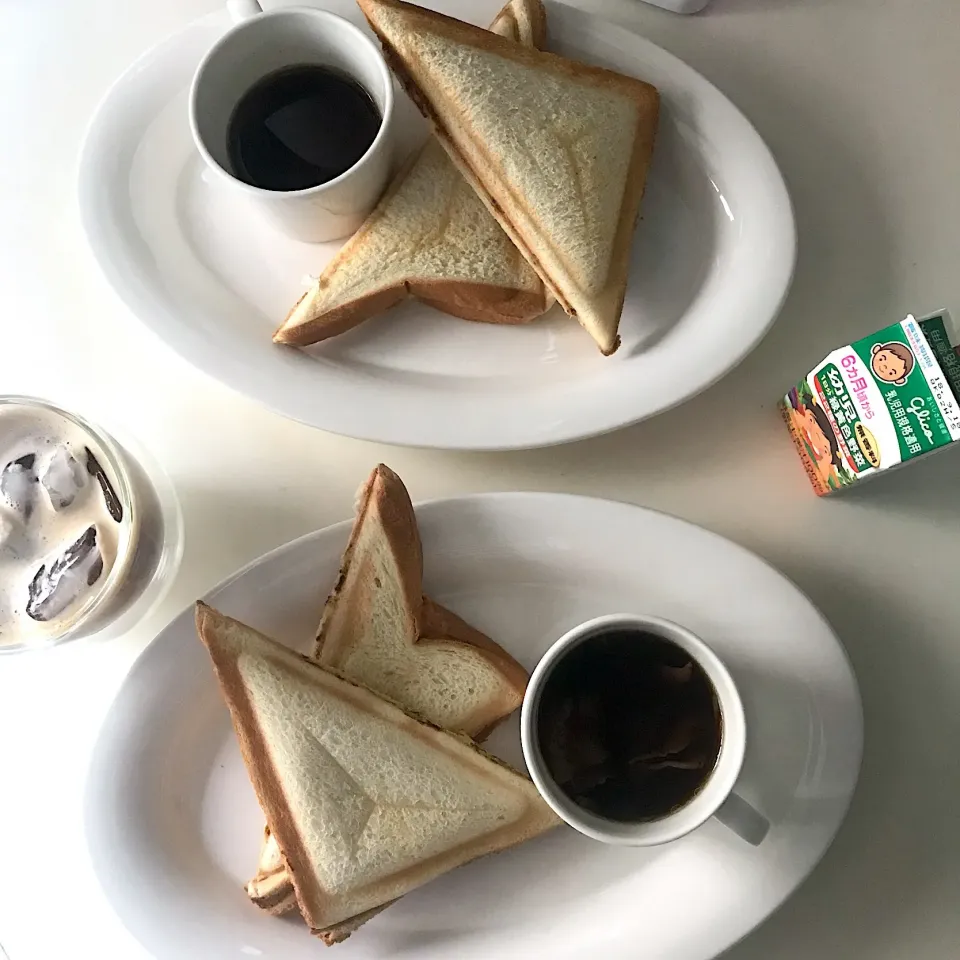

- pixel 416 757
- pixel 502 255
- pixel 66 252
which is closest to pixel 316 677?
pixel 416 757

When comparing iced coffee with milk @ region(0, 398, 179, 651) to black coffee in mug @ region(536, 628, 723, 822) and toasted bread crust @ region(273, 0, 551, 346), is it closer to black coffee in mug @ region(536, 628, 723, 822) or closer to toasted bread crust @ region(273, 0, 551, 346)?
toasted bread crust @ region(273, 0, 551, 346)

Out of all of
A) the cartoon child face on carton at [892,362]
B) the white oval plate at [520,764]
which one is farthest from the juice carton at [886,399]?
the white oval plate at [520,764]

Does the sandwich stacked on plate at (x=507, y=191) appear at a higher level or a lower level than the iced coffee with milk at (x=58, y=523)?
higher

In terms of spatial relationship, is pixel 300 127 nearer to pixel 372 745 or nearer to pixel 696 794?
pixel 372 745

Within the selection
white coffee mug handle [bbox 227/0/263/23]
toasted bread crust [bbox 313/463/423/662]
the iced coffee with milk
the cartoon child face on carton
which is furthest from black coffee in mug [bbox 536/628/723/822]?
white coffee mug handle [bbox 227/0/263/23]

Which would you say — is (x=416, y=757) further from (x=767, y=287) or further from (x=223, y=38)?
(x=223, y=38)

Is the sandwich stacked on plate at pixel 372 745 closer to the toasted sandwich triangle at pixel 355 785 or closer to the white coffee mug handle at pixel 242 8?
the toasted sandwich triangle at pixel 355 785
